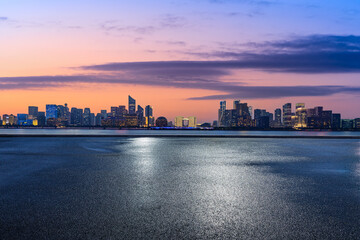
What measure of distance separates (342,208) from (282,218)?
1.61m

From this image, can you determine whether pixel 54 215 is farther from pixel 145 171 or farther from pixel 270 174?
pixel 270 174

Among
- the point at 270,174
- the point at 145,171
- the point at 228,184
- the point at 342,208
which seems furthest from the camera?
the point at 145,171

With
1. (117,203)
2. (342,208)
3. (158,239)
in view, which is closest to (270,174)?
(342,208)

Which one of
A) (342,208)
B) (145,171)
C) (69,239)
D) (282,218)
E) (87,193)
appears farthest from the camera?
(145,171)

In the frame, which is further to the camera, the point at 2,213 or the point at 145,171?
the point at 145,171

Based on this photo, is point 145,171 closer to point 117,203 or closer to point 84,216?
point 117,203

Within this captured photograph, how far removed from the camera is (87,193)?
24.4ft

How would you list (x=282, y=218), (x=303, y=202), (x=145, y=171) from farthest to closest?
(x=145, y=171) < (x=303, y=202) < (x=282, y=218)

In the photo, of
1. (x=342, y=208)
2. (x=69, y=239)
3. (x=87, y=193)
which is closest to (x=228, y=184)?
(x=342, y=208)

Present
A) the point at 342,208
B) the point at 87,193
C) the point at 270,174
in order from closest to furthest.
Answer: the point at 342,208 < the point at 87,193 < the point at 270,174

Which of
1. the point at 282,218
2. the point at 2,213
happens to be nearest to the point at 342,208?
the point at 282,218

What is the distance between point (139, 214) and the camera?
18.7 ft

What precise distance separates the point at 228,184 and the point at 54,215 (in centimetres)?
490

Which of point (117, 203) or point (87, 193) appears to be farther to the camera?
point (87, 193)
